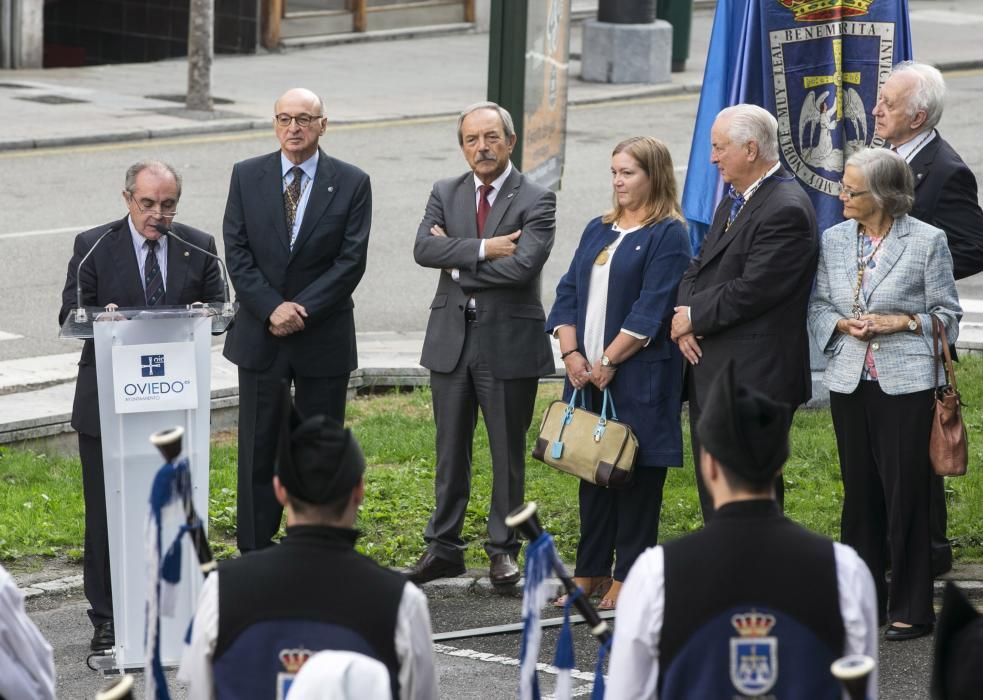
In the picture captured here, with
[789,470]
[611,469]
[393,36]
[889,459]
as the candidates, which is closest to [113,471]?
[611,469]

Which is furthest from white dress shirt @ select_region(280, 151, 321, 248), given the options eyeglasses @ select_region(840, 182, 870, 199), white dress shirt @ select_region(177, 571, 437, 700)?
white dress shirt @ select_region(177, 571, 437, 700)

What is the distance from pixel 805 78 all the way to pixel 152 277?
403 cm

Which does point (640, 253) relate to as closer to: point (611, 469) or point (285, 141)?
point (611, 469)

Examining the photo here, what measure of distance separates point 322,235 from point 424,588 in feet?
5.40

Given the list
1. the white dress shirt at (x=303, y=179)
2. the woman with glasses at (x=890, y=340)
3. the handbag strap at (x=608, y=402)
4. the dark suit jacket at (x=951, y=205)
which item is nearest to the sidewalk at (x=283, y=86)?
the white dress shirt at (x=303, y=179)

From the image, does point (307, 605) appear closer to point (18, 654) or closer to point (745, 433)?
point (18, 654)

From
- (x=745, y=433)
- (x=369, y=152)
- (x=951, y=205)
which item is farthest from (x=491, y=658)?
(x=369, y=152)

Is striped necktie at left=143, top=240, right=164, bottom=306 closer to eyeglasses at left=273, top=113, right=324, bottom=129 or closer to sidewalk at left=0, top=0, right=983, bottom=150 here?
eyeglasses at left=273, top=113, right=324, bottom=129

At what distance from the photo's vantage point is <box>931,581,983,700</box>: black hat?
3.51 meters

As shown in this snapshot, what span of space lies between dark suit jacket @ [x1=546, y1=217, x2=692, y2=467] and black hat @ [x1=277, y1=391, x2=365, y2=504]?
3.34 meters

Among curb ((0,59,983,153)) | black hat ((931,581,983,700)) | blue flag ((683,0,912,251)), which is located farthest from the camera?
curb ((0,59,983,153))

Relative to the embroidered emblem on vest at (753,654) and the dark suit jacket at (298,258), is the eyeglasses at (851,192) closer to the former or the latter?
the dark suit jacket at (298,258)

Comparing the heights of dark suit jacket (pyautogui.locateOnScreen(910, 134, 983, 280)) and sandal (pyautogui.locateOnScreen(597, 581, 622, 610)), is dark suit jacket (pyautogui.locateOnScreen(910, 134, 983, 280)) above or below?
above

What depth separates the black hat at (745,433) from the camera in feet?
13.2
